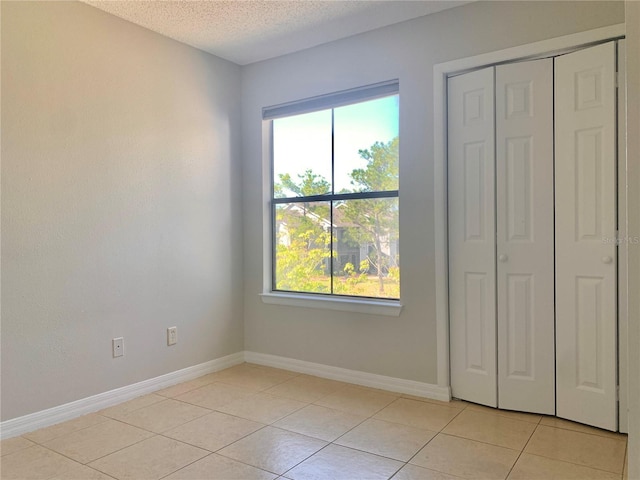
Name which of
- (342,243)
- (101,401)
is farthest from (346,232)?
(101,401)

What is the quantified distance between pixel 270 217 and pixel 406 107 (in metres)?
1.43

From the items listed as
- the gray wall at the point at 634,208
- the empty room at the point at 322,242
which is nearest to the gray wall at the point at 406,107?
the empty room at the point at 322,242

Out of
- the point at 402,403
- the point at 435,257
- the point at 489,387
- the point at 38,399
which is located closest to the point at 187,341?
the point at 38,399

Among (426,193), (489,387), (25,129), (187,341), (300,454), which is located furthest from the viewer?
(187,341)

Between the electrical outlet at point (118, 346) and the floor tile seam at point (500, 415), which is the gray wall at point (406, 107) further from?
the electrical outlet at point (118, 346)

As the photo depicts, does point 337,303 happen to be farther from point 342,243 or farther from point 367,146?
point 367,146

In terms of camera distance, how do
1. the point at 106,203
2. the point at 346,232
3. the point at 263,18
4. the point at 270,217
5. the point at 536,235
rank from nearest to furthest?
the point at 536,235 < the point at 106,203 < the point at 263,18 < the point at 346,232 < the point at 270,217

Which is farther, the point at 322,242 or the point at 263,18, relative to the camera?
the point at 322,242

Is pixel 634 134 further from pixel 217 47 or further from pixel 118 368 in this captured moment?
pixel 217 47

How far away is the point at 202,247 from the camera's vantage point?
3.47 m

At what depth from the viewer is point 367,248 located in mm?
3268

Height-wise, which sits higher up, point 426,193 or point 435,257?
point 426,193

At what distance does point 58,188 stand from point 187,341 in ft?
4.53

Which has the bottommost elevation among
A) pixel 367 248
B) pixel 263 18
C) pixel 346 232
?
pixel 367 248
